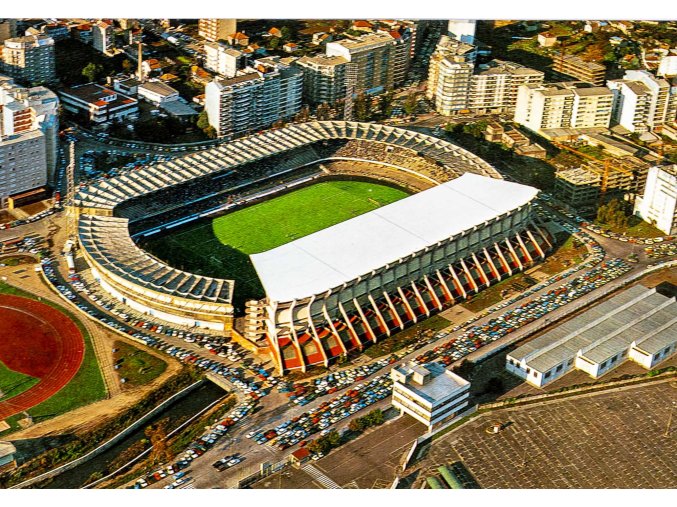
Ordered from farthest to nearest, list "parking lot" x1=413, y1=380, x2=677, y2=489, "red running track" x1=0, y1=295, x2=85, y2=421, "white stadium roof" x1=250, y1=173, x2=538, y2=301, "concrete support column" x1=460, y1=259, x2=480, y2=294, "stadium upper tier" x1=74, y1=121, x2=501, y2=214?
"stadium upper tier" x1=74, y1=121, x2=501, y2=214 → "concrete support column" x1=460, y1=259, x2=480, y2=294 → "white stadium roof" x1=250, y1=173, x2=538, y2=301 → "red running track" x1=0, y1=295, x2=85, y2=421 → "parking lot" x1=413, y1=380, x2=677, y2=489

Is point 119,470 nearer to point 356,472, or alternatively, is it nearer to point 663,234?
point 356,472

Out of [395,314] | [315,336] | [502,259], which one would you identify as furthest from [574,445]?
[502,259]

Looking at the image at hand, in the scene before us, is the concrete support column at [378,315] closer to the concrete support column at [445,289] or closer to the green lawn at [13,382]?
the concrete support column at [445,289]

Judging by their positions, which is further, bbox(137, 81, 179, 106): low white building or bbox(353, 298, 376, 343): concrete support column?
bbox(137, 81, 179, 106): low white building

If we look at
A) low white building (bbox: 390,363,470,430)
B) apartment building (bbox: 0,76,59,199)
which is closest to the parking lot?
low white building (bbox: 390,363,470,430)

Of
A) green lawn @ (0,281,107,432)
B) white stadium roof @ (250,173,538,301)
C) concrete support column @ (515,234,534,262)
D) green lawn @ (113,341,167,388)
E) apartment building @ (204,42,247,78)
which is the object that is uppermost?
apartment building @ (204,42,247,78)

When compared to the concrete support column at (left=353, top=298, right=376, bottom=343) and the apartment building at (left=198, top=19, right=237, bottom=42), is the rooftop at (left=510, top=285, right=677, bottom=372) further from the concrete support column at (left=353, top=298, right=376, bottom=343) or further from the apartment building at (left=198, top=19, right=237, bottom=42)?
the apartment building at (left=198, top=19, right=237, bottom=42)

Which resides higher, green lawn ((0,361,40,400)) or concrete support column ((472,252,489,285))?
concrete support column ((472,252,489,285))
